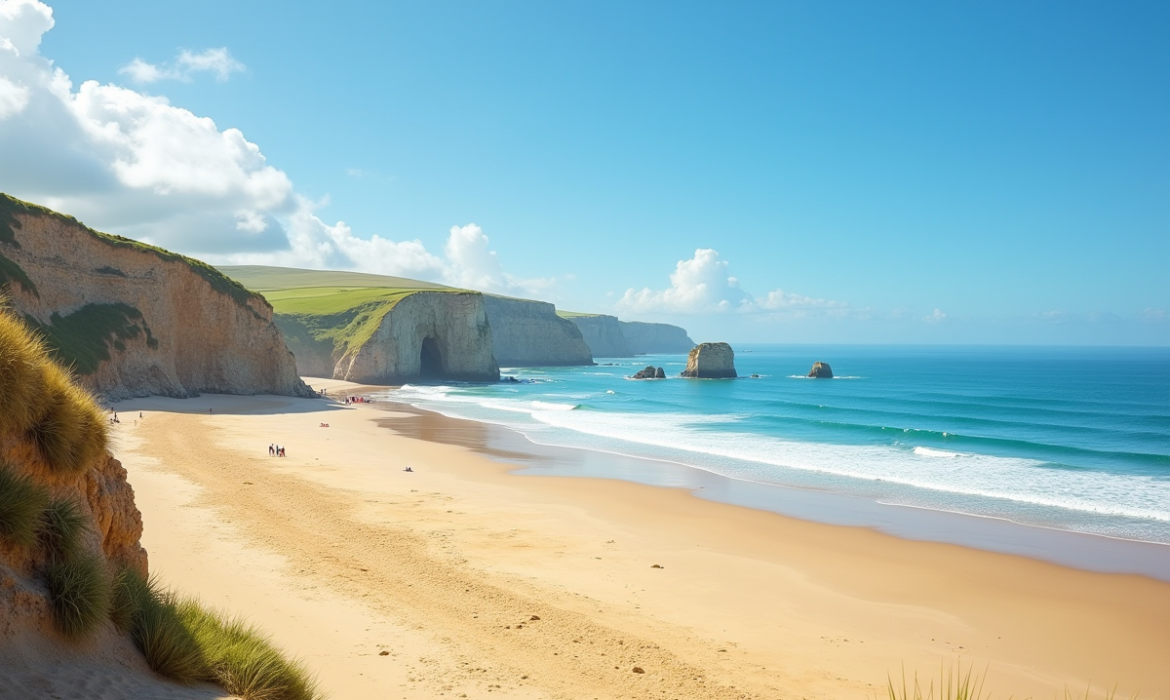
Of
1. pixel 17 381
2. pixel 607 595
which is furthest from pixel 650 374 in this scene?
pixel 17 381

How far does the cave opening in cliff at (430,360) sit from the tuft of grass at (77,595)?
71.9 meters

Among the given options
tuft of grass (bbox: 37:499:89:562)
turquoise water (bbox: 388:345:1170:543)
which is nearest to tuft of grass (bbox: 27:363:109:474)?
tuft of grass (bbox: 37:499:89:562)

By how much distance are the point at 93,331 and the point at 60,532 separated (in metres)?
36.9

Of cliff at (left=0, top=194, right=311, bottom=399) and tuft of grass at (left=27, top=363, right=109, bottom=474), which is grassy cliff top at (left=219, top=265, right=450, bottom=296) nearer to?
cliff at (left=0, top=194, right=311, bottom=399)

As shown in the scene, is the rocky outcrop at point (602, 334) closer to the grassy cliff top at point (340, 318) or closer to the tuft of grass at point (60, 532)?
the grassy cliff top at point (340, 318)

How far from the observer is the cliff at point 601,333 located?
5822 inches

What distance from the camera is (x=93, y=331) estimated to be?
35531mm

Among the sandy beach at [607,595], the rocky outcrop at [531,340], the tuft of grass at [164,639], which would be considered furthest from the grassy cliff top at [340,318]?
the tuft of grass at [164,639]

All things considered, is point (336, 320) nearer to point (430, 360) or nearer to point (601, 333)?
point (430, 360)

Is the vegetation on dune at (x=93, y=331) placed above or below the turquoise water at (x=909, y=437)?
above

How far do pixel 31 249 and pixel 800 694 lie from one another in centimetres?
4112

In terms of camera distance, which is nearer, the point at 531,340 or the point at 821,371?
the point at 821,371

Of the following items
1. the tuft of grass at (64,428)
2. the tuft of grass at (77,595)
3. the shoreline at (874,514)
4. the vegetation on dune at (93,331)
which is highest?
the vegetation on dune at (93,331)

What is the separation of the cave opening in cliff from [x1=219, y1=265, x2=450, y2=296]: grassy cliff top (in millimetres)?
61399
